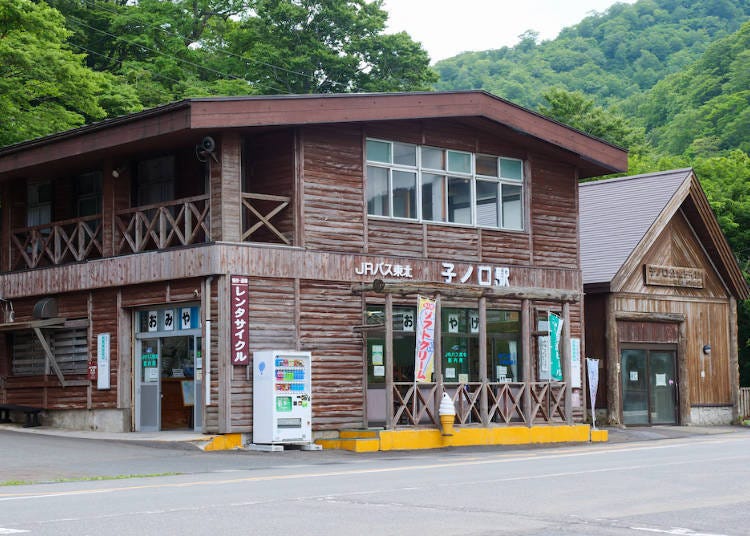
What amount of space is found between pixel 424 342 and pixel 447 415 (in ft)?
5.32

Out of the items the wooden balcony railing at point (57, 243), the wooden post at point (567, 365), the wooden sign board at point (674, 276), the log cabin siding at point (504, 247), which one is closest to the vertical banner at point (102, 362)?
the wooden balcony railing at point (57, 243)

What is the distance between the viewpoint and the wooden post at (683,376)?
33.9 m

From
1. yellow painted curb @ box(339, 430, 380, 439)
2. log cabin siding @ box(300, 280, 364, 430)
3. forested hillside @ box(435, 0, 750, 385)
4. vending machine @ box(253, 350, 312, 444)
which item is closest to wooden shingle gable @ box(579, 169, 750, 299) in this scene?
forested hillside @ box(435, 0, 750, 385)

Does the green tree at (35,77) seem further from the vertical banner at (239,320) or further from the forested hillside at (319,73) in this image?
the vertical banner at (239,320)

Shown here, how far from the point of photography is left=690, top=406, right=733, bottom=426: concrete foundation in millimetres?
34312

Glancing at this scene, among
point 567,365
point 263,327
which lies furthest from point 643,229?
point 263,327

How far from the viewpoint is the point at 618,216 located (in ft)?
116

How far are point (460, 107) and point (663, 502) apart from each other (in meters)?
15.0

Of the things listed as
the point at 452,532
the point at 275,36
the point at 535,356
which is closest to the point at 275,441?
the point at 535,356

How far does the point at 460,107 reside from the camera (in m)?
26.3

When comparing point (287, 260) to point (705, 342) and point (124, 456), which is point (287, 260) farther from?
point (705, 342)

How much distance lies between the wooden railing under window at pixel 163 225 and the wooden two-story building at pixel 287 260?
77 mm

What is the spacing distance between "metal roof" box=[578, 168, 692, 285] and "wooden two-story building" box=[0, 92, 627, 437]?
410cm

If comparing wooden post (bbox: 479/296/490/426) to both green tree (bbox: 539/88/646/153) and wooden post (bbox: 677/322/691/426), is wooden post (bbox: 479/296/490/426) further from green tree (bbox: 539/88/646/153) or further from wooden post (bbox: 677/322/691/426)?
green tree (bbox: 539/88/646/153)
